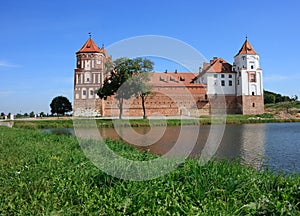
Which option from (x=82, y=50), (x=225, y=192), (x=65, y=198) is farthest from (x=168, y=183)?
(x=82, y=50)

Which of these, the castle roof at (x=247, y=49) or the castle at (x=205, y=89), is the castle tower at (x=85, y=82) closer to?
the castle at (x=205, y=89)

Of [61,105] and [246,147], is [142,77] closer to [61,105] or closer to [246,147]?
[246,147]

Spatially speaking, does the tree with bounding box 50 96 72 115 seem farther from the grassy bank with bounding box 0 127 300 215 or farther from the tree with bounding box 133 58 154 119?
the grassy bank with bounding box 0 127 300 215

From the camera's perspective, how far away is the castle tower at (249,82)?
60375mm

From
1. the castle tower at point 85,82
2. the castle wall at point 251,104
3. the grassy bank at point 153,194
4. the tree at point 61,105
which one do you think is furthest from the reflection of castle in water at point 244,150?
the tree at point 61,105

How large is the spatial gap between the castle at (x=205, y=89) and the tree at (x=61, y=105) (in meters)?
9.96

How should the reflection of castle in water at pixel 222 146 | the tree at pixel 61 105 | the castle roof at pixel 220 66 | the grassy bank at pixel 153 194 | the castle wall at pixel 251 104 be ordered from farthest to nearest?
the tree at pixel 61 105
the castle roof at pixel 220 66
the castle wall at pixel 251 104
the reflection of castle in water at pixel 222 146
the grassy bank at pixel 153 194

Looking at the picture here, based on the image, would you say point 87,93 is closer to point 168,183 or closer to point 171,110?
point 171,110

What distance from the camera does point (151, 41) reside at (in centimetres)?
671

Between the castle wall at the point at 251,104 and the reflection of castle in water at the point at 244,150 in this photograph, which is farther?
the castle wall at the point at 251,104

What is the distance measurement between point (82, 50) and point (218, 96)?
28767 millimetres

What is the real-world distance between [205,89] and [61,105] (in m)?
33.1

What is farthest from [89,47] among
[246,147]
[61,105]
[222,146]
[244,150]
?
[244,150]

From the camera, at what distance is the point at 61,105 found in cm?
7019
